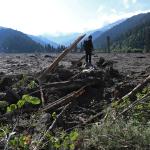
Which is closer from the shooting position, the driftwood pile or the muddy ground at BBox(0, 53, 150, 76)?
the driftwood pile

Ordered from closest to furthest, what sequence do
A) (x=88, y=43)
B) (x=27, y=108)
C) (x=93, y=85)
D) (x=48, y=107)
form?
(x=48, y=107)
(x=27, y=108)
(x=93, y=85)
(x=88, y=43)

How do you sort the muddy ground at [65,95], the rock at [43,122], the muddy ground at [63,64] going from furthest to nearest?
the muddy ground at [63,64]
the muddy ground at [65,95]
the rock at [43,122]

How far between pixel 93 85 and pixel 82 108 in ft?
8.39

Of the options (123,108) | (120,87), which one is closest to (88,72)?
(120,87)

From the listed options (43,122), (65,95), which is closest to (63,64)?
(65,95)

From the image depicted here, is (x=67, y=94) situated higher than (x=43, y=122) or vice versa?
(x=67, y=94)

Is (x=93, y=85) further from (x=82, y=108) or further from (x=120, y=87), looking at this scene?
(x=82, y=108)

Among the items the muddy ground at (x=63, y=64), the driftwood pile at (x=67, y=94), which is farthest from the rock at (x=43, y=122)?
the muddy ground at (x=63, y=64)

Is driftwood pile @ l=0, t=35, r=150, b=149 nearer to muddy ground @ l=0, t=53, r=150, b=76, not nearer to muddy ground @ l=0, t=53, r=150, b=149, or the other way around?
Result: muddy ground @ l=0, t=53, r=150, b=149

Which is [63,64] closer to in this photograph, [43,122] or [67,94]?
[67,94]

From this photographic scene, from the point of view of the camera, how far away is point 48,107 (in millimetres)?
11078

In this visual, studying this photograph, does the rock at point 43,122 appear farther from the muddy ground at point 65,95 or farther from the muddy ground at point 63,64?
the muddy ground at point 63,64

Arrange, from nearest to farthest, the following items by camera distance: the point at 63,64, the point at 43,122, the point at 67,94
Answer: the point at 43,122
the point at 67,94
the point at 63,64

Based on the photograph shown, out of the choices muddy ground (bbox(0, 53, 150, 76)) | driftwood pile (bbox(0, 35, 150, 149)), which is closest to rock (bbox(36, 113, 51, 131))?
driftwood pile (bbox(0, 35, 150, 149))
